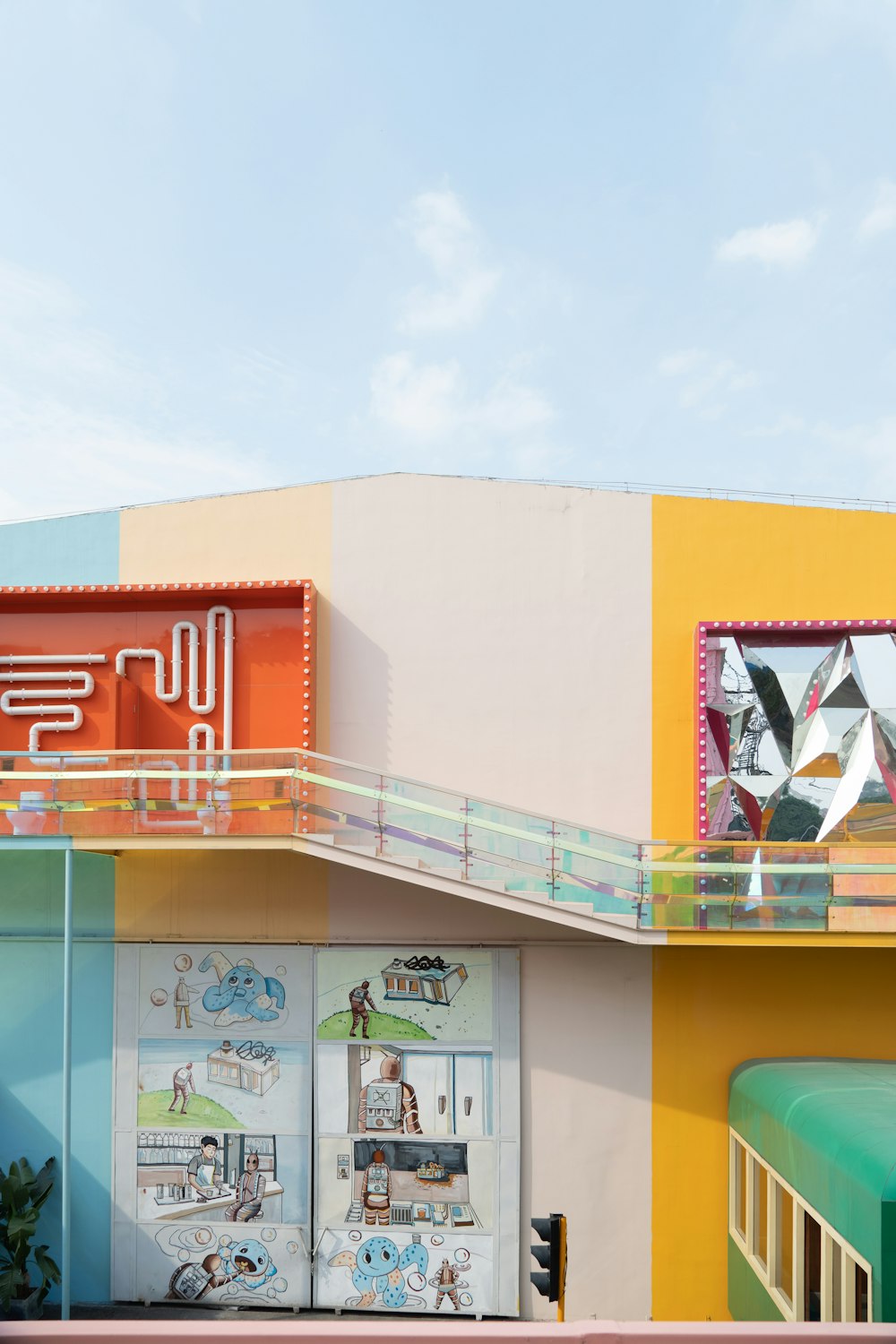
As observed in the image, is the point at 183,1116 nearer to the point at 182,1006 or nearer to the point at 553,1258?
the point at 182,1006

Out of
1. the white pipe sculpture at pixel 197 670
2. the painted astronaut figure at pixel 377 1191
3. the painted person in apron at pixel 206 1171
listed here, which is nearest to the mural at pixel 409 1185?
the painted astronaut figure at pixel 377 1191

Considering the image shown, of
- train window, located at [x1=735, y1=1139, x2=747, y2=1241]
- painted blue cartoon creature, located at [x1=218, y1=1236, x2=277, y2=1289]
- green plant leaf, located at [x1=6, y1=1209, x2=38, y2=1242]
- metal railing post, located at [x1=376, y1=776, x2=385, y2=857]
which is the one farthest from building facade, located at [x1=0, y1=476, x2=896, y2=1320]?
green plant leaf, located at [x1=6, y1=1209, x2=38, y2=1242]

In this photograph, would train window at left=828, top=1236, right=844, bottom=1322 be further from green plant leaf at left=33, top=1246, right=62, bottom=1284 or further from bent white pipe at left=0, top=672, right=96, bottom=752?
bent white pipe at left=0, top=672, right=96, bottom=752

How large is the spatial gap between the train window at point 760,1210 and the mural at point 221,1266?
5056 mm

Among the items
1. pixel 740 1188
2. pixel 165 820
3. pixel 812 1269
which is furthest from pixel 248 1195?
pixel 812 1269

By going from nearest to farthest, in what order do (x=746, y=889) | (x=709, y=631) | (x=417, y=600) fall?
(x=746, y=889) → (x=709, y=631) → (x=417, y=600)

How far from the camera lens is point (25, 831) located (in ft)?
31.2

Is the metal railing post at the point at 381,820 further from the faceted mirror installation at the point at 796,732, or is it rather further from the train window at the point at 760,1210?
the train window at the point at 760,1210

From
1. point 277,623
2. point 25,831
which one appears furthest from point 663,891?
point 25,831

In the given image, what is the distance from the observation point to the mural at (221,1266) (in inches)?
410

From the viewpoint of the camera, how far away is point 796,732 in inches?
404

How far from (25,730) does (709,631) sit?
27.2 feet

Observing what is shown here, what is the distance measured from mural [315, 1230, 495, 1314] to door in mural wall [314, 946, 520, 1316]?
1 cm

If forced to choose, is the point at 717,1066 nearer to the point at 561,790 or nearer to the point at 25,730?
the point at 561,790
